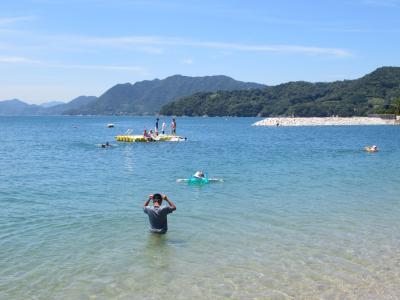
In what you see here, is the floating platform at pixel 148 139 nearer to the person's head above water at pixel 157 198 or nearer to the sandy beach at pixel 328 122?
the person's head above water at pixel 157 198

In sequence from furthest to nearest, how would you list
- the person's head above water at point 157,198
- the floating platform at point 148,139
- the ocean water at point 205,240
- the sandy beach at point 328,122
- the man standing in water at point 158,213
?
the sandy beach at point 328,122, the floating platform at point 148,139, the man standing in water at point 158,213, the person's head above water at point 157,198, the ocean water at point 205,240

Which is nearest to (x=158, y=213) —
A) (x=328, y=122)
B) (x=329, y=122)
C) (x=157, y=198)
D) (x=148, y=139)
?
(x=157, y=198)

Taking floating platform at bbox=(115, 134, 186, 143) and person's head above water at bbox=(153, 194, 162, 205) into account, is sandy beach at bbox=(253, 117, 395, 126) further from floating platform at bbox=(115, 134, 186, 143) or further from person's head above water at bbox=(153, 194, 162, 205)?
person's head above water at bbox=(153, 194, 162, 205)

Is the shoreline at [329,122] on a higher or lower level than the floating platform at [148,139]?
higher

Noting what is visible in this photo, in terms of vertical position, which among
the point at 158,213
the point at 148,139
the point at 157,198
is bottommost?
the point at 148,139

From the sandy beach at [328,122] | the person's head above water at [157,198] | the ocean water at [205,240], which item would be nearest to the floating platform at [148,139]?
the ocean water at [205,240]

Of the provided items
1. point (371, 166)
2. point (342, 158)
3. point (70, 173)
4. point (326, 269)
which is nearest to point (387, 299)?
point (326, 269)

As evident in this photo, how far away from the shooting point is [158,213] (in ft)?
50.3

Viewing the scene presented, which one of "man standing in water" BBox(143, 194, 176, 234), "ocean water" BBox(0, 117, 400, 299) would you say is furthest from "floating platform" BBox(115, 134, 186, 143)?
"man standing in water" BBox(143, 194, 176, 234)

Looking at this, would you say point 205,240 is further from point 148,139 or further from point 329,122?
point 329,122

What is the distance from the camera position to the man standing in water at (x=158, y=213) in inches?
597

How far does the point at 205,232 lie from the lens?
52.9 ft

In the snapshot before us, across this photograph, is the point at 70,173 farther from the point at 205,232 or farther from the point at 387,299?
the point at 387,299

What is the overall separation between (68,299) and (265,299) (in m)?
4.24
